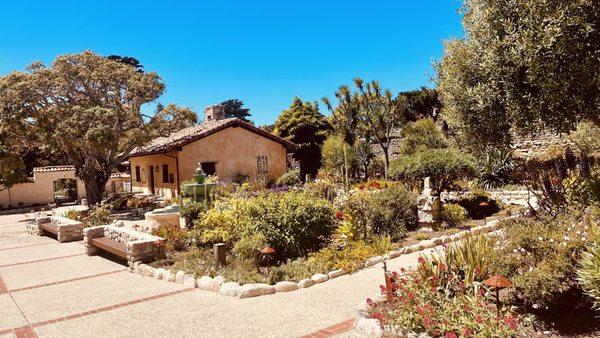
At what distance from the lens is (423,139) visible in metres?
28.5

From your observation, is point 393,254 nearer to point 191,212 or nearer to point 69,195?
point 191,212

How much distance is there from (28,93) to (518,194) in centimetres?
2273

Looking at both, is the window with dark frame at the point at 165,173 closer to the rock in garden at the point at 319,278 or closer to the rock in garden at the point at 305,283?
the rock in garden at the point at 319,278

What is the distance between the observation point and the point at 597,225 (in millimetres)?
5551

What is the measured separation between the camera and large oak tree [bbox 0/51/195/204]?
68.3ft

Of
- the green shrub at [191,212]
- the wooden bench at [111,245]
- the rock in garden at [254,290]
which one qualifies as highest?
the green shrub at [191,212]

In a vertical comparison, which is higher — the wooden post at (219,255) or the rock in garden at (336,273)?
the wooden post at (219,255)

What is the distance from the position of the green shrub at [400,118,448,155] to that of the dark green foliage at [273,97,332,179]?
7333mm

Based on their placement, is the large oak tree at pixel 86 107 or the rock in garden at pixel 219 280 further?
the large oak tree at pixel 86 107

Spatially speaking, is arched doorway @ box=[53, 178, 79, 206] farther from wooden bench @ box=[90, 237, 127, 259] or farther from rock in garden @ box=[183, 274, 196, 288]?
rock in garden @ box=[183, 274, 196, 288]

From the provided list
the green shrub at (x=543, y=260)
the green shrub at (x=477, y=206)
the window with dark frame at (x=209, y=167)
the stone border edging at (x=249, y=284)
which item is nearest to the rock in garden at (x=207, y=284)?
the stone border edging at (x=249, y=284)

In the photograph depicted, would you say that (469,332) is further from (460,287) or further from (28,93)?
(28,93)

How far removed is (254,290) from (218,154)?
63.6 ft

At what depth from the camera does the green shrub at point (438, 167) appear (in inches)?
644
